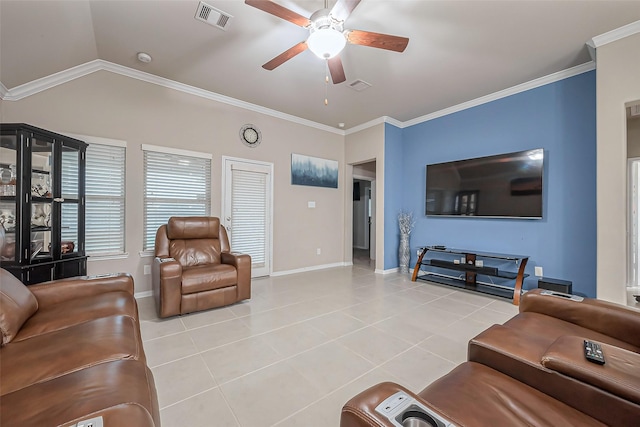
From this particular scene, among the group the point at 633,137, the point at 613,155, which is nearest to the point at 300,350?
the point at 613,155

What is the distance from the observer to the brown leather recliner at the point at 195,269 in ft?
8.54

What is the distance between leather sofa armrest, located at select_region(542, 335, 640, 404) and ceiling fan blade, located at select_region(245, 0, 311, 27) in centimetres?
240

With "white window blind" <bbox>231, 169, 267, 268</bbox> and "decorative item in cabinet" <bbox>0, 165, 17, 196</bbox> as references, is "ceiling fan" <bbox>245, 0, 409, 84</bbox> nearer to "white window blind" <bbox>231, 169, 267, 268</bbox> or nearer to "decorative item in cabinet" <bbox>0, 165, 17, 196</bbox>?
"decorative item in cabinet" <bbox>0, 165, 17, 196</bbox>

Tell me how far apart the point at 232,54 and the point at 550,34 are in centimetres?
326

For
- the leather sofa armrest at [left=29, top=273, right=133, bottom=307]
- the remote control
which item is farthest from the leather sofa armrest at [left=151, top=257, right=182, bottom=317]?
the remote control

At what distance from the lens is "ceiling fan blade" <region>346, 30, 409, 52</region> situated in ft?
6.51

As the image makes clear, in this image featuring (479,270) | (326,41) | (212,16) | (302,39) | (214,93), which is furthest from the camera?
(214,93)

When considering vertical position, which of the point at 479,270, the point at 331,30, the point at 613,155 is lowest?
the point at 479,270

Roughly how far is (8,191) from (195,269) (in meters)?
1.66

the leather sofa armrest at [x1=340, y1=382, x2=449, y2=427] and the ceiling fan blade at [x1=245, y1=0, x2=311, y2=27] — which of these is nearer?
the leather sofa armrest at [x1=340, y1=382, x2=449, y2=427]

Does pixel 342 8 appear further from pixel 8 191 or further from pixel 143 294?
pixel 143 294

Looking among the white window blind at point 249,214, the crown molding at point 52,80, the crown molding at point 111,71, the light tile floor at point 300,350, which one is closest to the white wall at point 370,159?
the light tile floor at point 300,350

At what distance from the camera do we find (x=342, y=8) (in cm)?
181

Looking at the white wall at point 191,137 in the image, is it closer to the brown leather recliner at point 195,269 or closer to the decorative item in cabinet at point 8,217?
the brown leather recliner at point 195,269
